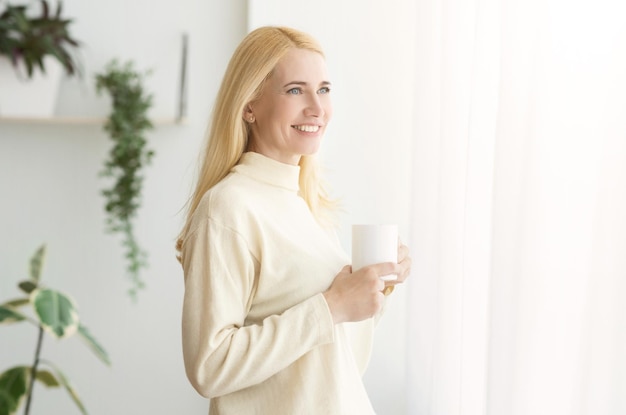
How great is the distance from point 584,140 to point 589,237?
137mm

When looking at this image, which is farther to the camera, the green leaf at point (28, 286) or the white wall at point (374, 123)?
the white wall at point (374, 123)

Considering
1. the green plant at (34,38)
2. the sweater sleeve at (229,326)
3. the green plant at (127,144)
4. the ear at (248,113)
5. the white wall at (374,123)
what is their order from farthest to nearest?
the green plant at (127,144) → the green plant at (34,38) → the white wall at (374,123) → the ear at (248,113) → the sweater sleeve at (229,326)

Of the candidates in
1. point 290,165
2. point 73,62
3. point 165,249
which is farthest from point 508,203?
point 73,62

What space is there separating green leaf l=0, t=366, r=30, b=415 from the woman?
0.77ft

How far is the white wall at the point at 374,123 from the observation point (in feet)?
7.39

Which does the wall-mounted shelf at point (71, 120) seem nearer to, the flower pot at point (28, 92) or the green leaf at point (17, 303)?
the flower pot at point (28, 92)

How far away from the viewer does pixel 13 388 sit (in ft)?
3.77

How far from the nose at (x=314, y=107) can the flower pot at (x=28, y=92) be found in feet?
5.23

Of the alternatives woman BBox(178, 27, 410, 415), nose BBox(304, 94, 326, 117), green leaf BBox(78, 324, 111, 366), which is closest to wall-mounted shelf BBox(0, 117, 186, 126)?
woman BBox(178, 27, 410, 415)

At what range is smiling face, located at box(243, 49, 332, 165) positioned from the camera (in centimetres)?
139

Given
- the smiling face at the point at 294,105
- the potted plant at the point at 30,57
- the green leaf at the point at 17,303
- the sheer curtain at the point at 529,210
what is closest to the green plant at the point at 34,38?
the potted plant at the point at 30,57

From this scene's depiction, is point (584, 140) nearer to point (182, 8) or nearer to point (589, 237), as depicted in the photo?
point (589, 237)

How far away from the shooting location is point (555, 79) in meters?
1.23

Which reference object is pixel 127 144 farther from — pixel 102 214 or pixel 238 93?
pixel 238 93
